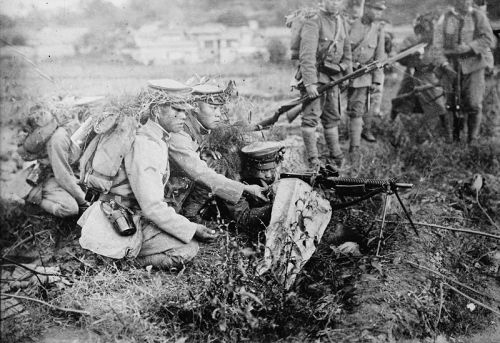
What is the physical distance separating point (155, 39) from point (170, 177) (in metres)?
3.95

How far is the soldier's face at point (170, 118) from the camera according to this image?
13.4ft

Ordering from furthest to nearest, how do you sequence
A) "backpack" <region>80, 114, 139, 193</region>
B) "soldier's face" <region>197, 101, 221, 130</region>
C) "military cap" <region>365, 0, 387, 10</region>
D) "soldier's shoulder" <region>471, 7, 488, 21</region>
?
"soldier's shoulder" <region>471, 7, 488, 21</region>
"military cap" <region>365, 0, 387, 10</region>
"soldier's face" <region>197, 101, 221, 130</region>
"backpack" <region>80, 114, 139, 193</region>

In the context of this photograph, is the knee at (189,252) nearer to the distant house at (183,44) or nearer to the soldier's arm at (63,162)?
the soldier's arm at (63,162)

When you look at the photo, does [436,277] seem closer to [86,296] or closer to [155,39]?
[86,296]

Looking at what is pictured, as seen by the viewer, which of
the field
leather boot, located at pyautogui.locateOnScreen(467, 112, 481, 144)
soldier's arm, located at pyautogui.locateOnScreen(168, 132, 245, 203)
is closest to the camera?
the field

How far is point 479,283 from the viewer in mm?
4266

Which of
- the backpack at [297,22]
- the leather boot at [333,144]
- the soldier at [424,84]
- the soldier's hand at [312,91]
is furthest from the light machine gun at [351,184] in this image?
the soldier at [424,84]

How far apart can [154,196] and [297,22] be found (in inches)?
143

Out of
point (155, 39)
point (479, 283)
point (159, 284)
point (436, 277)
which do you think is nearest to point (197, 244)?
point (159, 284)

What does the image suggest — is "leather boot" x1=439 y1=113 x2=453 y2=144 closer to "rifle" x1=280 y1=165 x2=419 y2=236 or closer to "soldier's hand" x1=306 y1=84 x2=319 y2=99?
"soldier's hand" x1=306 y1=84 x2=319 y2=99

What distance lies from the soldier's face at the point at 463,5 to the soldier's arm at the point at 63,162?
21.6 feet

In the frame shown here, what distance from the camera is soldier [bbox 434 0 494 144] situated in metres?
7.35

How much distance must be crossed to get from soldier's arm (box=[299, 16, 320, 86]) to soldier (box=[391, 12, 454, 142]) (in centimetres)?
240

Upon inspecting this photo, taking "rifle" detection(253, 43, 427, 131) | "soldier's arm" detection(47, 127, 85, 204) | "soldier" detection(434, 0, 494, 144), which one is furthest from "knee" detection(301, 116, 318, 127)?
"soldier's arm" detection(47, 127, 85, 204)
